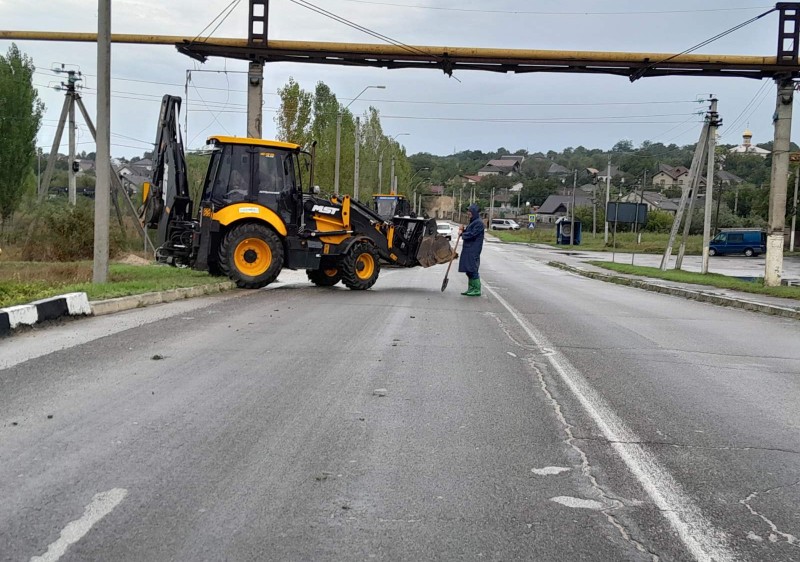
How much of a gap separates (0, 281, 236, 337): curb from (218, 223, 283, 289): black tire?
1803 millimetres

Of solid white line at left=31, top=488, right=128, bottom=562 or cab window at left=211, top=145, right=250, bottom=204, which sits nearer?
solid white line at left=31, top=488, right=128, bottom=562

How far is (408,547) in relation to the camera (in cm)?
396

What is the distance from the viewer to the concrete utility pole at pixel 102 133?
48.2 feet

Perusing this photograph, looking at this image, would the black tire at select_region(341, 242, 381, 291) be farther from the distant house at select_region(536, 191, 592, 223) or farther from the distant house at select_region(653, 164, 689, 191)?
the distant house at select_region(653, 164, 689, 191)

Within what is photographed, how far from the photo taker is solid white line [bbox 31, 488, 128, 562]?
3768 mm

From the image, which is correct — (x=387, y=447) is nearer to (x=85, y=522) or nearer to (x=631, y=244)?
(x=85, y=522)

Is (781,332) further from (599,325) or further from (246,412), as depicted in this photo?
(246,412)

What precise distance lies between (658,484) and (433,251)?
14196 mm

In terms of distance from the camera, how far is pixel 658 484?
5.02 metres

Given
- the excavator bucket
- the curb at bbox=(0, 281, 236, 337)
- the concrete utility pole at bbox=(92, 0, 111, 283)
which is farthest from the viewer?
the excavator bucket

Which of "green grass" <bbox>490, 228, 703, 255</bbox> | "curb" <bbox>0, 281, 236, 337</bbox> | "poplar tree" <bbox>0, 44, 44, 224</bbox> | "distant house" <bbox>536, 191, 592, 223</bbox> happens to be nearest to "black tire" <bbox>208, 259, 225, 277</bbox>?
"curb" <bbox>0, 281, 236, 337</bbox>

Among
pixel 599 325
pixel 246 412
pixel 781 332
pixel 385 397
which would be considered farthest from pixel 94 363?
pixel 781 332

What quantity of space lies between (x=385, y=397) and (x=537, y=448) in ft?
5.94

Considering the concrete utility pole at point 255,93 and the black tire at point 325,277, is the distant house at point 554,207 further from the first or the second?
the black tire at point 325,277
